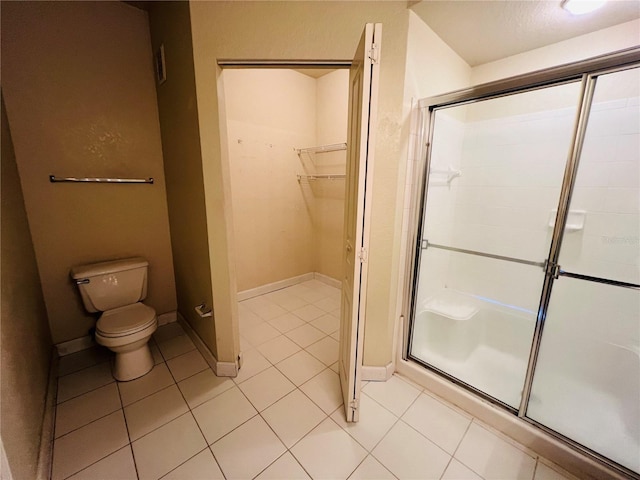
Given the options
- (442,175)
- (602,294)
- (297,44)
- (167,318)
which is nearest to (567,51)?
(442,175)

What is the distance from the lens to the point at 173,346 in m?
2.06

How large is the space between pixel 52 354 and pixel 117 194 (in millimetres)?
1259

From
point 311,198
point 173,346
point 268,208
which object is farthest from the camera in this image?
point 311,198

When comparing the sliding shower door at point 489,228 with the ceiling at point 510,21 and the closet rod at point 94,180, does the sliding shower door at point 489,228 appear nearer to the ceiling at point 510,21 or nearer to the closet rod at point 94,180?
the ceiling at point 510,21

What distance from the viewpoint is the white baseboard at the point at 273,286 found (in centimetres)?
292

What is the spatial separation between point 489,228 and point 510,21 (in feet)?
4.70

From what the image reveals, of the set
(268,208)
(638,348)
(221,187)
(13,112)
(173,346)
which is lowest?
(173,346)

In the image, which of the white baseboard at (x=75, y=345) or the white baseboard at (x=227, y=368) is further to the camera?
the white baseboard at (x=75, y=345)

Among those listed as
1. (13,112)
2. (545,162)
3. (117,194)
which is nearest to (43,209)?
(117,194)

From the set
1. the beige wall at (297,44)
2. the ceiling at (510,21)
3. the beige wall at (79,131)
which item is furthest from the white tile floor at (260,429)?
the ceiling at (510,21)

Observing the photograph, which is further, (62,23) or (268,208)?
(268,208)

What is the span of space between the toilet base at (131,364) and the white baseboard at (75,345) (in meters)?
0.48

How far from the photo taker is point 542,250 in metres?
1.92

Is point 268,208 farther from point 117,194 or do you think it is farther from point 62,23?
point 62,23
